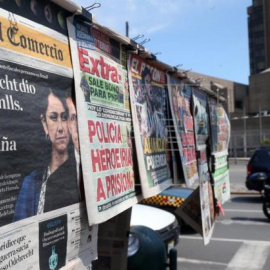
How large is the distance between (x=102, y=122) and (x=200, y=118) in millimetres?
2210

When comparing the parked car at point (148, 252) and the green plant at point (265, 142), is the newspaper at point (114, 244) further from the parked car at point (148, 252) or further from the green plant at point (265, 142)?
the green plant at point (265, 142)

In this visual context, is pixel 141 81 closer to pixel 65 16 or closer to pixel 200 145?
pixel 65 16

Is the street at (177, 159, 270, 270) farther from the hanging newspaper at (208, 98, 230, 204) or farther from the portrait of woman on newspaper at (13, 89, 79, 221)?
the portrait of woman on newspaper at (13, 89, 79, 221)

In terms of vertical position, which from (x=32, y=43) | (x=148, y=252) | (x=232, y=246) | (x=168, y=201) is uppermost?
(x=32, y=43)

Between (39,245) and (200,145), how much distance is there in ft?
8.50

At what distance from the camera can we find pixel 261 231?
8.89 metres

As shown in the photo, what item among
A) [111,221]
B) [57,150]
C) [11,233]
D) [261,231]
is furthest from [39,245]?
[261,231]

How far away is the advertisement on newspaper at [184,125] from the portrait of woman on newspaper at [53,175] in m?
1.54

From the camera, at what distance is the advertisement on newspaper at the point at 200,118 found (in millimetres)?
4090

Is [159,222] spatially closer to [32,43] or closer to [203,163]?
[203,163]

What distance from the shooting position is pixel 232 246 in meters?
7.73

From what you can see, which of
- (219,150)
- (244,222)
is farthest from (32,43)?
(244,222)

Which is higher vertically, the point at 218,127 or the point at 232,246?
the point at 218,127

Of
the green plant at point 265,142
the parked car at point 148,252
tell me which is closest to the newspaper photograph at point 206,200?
the parked car at point 148,252
